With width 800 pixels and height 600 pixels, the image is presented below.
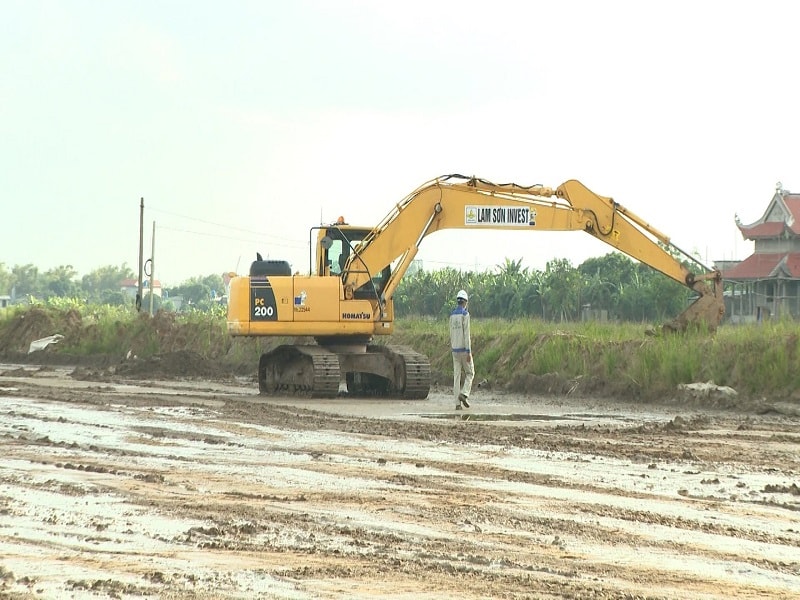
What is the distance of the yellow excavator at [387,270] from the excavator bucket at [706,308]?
19mm

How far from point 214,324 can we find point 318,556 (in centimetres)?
3332

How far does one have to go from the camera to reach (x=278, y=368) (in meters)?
24.8

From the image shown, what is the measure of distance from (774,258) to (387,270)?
3655 cm

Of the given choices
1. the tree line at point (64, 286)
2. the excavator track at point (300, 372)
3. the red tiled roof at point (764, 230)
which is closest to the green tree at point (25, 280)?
the tree line at point (64, 286)

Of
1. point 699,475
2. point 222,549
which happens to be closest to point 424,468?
point 699,475

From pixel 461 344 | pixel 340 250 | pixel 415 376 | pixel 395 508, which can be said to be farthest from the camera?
pixel 340 250

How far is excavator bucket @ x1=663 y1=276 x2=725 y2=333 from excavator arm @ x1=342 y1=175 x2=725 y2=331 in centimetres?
3

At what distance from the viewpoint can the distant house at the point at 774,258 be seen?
55.5 meters

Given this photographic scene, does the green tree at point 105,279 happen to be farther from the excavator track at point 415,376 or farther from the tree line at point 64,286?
the excavator track at point 415,376

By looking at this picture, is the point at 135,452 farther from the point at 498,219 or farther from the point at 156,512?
the point at 498,219

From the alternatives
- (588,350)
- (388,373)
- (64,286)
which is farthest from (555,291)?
(64,286)

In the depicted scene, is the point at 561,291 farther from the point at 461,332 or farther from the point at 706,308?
the point at 461,332

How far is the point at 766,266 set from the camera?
56.4 meters

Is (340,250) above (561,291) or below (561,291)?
below
